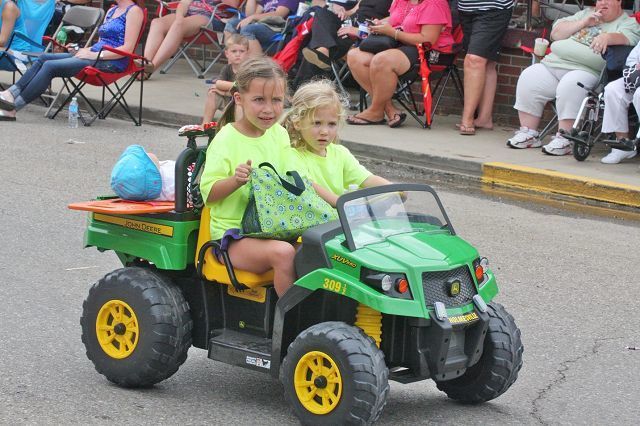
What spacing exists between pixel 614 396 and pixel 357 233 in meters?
1.47

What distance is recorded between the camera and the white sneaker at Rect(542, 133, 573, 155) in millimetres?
10906

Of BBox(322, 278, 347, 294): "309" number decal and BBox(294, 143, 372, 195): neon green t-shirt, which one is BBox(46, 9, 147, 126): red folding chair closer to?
BBox(294, 143, 372, 195): neon green t-shirt

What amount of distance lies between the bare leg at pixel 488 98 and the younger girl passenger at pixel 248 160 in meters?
7.29

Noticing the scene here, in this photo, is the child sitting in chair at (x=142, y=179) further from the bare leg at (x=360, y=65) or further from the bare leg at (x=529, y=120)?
the bare leg at (x=360, y=65)

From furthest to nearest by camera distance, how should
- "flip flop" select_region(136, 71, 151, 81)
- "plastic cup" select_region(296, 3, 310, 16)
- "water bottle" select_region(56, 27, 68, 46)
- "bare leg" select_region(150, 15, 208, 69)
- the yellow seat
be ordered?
"bare leg" select_region(150, 15, 208, 69) → "water bottle" select_region(56, 27, 68, 46) → "plastic cup" select_region(296, 3, 310, 16) → "flip flop" select_region(136, 71, 151, 81) → the yellow seat

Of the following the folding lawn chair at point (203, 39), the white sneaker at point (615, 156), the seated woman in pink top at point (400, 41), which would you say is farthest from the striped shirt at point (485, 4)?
the folding lawn chair at point (203, 39)

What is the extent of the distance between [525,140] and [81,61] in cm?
456

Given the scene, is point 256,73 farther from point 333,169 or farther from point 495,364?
point 495,364

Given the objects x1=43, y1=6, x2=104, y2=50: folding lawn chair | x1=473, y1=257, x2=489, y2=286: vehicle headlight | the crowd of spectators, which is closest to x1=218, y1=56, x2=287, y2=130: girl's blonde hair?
x1=473, y1=257, x2=489, y2=286: vehicle headlight

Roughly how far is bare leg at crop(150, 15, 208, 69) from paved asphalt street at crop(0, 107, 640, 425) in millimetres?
5342

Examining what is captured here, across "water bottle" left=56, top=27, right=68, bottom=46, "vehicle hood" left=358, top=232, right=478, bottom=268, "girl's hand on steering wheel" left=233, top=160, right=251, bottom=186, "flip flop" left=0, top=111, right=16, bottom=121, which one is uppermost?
"girl's hand on steering wheel" left=233, top=160, right=251, bottom=186

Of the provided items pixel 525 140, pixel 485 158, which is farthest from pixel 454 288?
pixel 525 140

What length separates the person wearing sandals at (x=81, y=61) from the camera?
12.4 meters

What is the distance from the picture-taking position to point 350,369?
420cm
